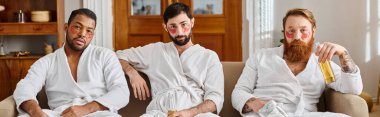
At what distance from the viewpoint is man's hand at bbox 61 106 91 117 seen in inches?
106

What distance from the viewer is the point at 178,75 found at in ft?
9.77

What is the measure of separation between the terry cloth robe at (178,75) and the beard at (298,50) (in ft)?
1.20

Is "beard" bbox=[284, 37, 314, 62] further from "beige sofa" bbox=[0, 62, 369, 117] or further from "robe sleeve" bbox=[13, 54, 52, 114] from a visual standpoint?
"robe sleeve" bbox=[13, 54, 52, 114]

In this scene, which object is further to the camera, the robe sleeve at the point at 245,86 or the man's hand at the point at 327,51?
the robe sleeve at the point at 245,86

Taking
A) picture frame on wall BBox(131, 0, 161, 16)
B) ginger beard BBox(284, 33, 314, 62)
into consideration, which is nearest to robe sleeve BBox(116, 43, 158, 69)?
ginger beard BBox(284, 33, 314, 62)

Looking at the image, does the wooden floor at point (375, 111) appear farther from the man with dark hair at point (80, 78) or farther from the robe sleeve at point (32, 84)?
the robe sleeve at point (32, 84)

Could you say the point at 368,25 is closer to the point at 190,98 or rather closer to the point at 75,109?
the point at 190,98

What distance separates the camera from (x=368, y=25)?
18.2 feet

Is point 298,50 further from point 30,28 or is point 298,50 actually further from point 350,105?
point 30,28

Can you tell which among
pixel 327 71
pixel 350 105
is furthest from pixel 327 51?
pixel 350 105

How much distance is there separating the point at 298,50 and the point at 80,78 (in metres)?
1.12

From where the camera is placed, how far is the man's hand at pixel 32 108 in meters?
2.66

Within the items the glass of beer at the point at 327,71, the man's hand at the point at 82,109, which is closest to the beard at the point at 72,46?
the man's hand at the point at 82,109

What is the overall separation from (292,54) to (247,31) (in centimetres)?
284
